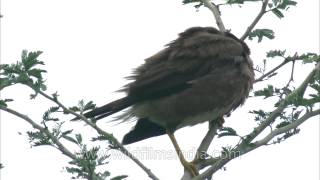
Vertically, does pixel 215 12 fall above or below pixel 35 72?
above

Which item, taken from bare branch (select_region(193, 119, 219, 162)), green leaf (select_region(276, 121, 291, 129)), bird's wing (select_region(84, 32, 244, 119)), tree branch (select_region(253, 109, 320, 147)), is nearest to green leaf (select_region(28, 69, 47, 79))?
bird's wing (select_region(84, 32, 244, 119))

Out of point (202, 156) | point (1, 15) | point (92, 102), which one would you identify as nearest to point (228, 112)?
point (202, 156)

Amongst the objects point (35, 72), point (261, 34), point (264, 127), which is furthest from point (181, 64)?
point (35, 72)

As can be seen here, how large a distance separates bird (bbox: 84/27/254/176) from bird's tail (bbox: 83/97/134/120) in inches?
3.2

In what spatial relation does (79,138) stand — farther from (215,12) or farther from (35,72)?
(215,12)

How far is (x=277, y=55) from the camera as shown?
5.06 meters

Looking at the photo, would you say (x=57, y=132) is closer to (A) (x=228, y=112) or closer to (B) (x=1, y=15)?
(B) (x=1, y=15)

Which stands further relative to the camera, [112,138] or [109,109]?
[109,109]

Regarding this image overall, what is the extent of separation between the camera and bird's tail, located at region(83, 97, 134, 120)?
5195mm

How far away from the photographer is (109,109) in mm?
5352

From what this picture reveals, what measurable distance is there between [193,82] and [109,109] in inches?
35.3

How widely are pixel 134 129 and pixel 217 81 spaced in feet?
3.10

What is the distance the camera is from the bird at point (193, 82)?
575 cm

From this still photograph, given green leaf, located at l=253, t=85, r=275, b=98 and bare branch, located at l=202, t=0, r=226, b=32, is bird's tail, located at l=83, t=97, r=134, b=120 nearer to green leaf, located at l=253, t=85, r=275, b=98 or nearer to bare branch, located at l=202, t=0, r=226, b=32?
bare branch, located at l=202, t=0, r=226, b=32
